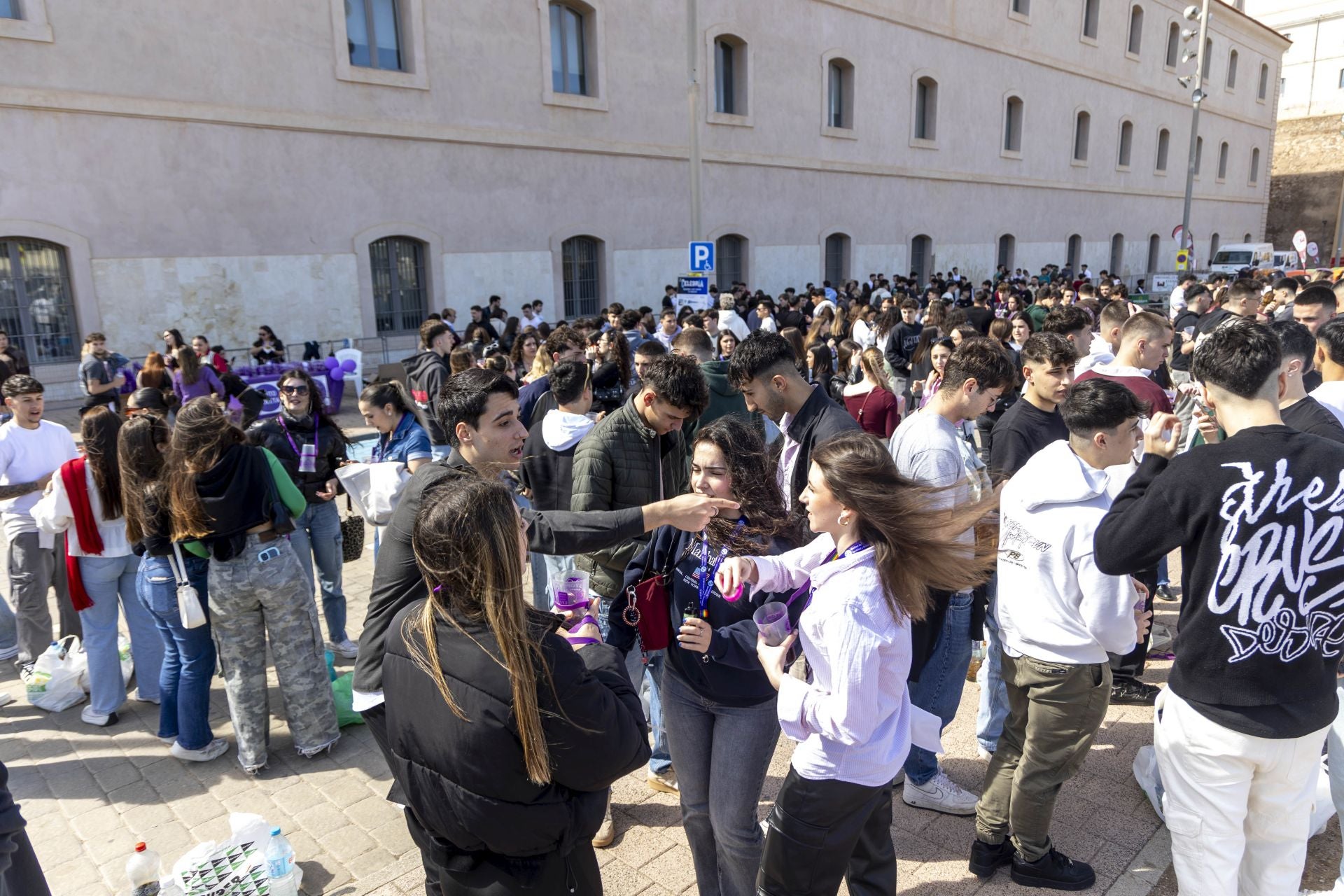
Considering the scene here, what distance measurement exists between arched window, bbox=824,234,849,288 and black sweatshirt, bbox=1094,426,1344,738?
76.5 feet

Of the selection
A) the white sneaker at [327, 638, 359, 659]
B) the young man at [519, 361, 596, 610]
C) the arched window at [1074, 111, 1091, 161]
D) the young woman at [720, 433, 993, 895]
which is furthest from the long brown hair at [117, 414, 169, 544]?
the arched window at [1074, 111, 1091, 161]

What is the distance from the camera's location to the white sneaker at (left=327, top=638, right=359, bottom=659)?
5547 millimetres

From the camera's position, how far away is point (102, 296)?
13695 mm

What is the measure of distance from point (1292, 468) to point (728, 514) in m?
1.67

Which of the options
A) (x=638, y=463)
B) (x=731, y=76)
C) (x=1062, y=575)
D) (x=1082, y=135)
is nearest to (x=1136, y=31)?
Result: (x=1082, y=135)

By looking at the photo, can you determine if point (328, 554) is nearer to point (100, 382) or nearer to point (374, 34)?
point (100, 382)

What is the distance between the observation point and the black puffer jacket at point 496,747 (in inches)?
75.0

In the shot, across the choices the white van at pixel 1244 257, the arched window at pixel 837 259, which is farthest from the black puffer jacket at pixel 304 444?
the white van at pixel 1244 257

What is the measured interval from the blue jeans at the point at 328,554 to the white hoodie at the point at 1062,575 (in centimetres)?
426

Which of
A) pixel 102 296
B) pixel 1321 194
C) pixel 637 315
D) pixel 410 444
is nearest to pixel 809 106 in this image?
pixel 637 315

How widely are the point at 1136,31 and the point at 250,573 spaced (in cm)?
4177

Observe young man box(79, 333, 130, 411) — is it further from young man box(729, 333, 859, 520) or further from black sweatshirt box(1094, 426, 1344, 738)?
black sweatshirt box(1094, 426, 1344, 738)

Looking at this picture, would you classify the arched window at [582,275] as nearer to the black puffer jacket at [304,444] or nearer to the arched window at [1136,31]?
the black puffer jacket at [304,444]

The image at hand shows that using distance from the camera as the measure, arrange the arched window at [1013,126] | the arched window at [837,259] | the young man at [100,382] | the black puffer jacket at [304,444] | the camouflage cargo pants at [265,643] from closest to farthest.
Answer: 1. the camouflage cargo pants at [265,643]
2. the black puffer jacket at [304,444]
3. the young man at [100,382]
4. the arched window at [837,259]
5. the arched window at [1013,126]
